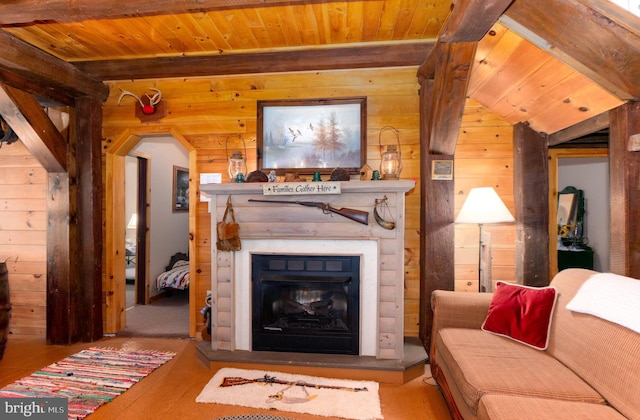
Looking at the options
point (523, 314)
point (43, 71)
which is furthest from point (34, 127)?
point (523, 314)

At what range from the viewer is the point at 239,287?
8.61ft

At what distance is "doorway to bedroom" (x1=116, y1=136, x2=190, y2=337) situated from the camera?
412 cm

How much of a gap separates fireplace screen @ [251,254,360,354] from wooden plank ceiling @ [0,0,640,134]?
5.24ft

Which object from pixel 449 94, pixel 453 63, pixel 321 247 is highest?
pixel 453 63

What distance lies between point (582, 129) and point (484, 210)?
860 mm

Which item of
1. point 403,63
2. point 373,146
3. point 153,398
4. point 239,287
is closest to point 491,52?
point 403,63

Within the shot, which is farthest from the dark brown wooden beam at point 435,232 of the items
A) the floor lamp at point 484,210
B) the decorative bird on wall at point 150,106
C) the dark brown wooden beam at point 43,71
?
the dark brown wooden beam at point 43,71

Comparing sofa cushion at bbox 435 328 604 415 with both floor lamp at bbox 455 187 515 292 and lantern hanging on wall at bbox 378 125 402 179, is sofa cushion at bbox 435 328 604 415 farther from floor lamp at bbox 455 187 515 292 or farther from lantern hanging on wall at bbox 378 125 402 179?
lantern hanging on wall at bbox 378 125 402 179

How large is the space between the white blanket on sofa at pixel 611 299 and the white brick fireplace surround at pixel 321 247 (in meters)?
1.03

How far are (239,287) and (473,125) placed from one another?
7.57 ft

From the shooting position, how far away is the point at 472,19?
1.58 metres

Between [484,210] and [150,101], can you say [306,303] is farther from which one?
[150,101]

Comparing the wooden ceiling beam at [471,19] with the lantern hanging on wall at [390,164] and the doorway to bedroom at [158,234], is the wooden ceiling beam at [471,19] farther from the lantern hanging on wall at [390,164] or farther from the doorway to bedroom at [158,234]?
the doorway to bedroom at [158,234]

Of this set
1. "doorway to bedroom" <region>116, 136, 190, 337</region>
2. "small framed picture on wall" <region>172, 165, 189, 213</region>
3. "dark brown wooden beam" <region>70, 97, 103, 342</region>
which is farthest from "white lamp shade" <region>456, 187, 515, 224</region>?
"small framed picture on wall" <region>172, 165, 189, 213</region>
